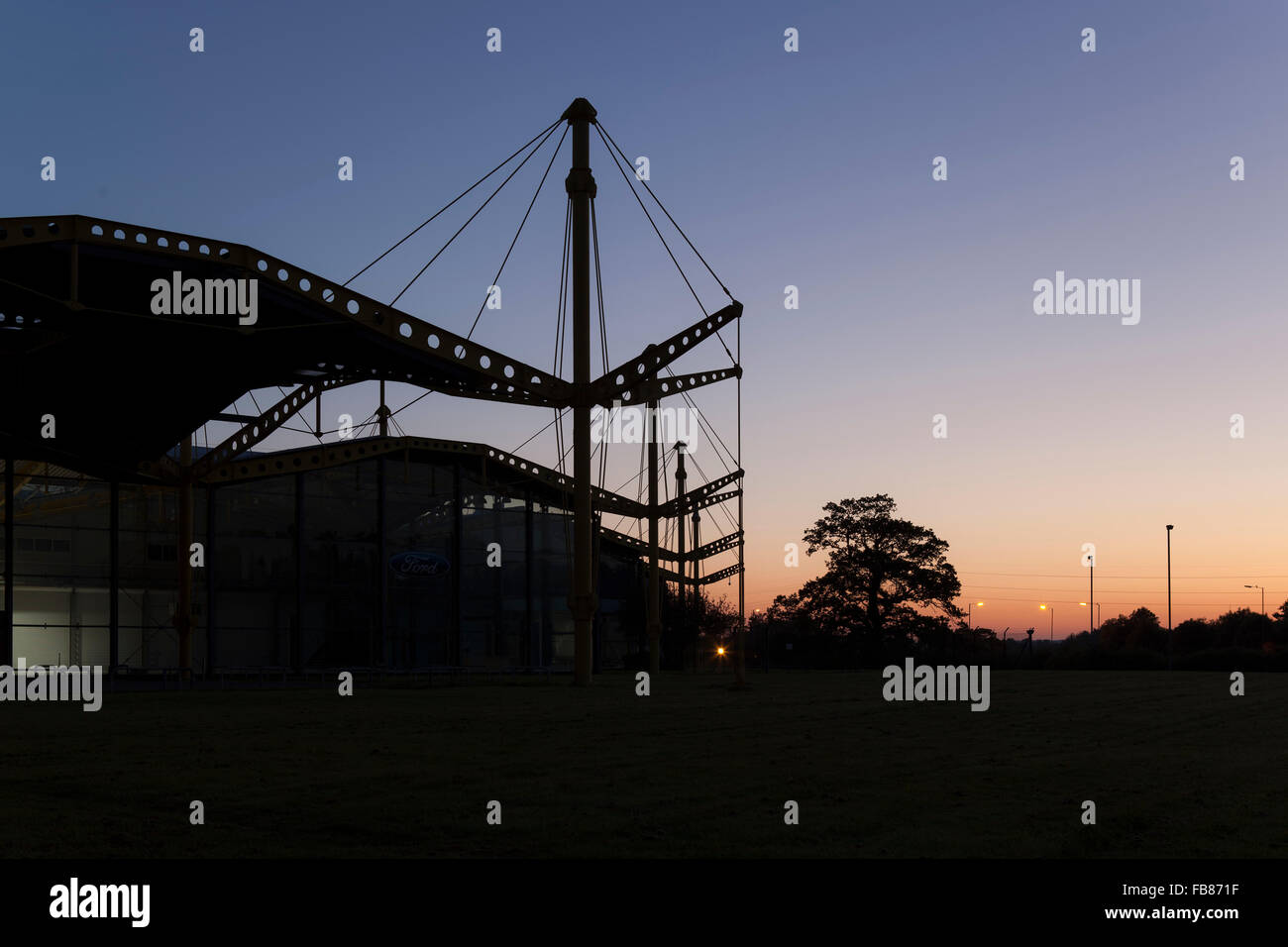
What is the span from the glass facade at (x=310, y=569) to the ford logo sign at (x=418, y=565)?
69 millimetres

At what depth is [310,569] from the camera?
56969mm

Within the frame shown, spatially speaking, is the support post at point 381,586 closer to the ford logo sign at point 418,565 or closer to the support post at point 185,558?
the ford logo sign at point 418,565

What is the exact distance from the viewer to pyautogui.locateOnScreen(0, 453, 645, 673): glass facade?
49.9 m

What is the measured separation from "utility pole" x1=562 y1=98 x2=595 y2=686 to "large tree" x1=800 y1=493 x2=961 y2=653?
52.9m

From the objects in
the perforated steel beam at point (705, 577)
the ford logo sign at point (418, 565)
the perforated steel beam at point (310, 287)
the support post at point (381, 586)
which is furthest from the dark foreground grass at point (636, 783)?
the perforated steel beam at point (705, 577)

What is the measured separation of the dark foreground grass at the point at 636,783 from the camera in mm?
10883

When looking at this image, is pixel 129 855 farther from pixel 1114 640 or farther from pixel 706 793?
pixel 1114 640

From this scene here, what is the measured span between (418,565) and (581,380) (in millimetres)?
20741

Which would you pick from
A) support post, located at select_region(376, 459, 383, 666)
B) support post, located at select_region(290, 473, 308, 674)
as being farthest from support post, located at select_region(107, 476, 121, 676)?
support post, located at select_region(376, 459, 383, 666)

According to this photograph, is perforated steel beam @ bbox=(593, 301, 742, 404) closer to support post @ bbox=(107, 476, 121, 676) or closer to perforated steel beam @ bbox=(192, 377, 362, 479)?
perforated steel beam @ bbox=(192, 377, 362, 479)

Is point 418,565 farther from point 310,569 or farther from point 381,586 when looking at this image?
point 310,569

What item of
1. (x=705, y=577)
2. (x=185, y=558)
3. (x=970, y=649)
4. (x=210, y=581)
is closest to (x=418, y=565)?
(x=210, y=581)
